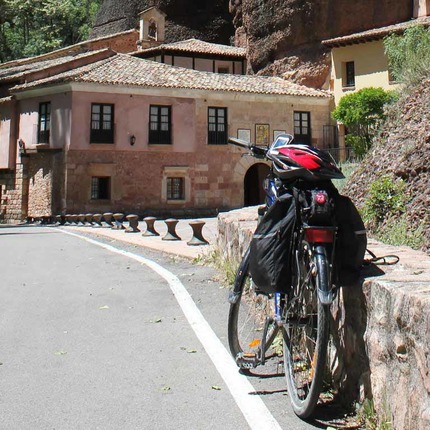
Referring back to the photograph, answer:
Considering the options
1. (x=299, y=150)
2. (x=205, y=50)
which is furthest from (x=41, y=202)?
(x=299, y=150)

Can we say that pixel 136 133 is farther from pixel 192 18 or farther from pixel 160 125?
pixel 192 18

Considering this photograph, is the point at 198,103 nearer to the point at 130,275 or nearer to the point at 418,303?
the point at 130,275

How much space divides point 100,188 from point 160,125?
189 inches

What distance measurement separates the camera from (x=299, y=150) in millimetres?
3613

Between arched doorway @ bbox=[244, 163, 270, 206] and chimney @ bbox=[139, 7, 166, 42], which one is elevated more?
chimney @ bbox=[139, 7, 166, 42]

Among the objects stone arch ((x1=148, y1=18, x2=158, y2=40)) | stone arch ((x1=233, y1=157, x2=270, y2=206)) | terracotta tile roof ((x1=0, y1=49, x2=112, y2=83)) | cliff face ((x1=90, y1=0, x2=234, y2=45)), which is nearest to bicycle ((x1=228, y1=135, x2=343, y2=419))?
stone arch ((x1=233, y1=157, x2=270, y2=206))

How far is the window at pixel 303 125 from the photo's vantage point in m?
33.9

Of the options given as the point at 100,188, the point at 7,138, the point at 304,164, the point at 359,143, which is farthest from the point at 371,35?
the point at 304,164

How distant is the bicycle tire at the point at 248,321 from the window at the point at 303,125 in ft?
92.9

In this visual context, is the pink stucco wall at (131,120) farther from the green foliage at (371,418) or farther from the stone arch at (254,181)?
the green foliage at (371,418)

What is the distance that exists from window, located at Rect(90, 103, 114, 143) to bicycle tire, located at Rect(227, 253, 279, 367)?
987 inches

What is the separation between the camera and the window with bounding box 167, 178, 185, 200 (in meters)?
31.5

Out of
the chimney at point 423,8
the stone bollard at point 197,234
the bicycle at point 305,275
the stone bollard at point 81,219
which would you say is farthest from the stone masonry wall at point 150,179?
the bicycle at point 305,275

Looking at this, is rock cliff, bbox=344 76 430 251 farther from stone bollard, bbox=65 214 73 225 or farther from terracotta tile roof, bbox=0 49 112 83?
terracotta tile roof, bbox=0 49 112 83
